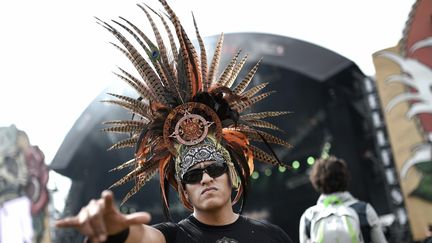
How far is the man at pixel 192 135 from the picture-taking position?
2654 mm

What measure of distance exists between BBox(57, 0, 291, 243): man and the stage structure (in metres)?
11.0

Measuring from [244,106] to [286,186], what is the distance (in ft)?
46.7

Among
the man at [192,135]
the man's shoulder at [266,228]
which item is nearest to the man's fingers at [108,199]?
the man at [192,135]

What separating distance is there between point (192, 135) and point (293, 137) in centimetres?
1364

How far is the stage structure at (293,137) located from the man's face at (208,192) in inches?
443

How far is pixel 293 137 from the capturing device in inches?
641

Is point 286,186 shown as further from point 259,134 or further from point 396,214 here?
point 259,134

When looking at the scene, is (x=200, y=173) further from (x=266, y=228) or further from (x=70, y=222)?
(x=70, y=222)

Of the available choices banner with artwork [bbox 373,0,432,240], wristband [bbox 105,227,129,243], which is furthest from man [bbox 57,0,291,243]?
banner with artwork [bbox 373,0,432,240]

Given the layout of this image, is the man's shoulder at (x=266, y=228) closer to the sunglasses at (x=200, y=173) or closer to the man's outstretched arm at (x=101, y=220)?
the sunglasses at (x=200, y=173)

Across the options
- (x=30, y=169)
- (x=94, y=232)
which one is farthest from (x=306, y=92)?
(x=94, y=232)

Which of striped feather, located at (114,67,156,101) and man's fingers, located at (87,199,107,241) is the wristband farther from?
striped feather, located at (114,67,156,101)

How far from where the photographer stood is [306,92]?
15836mm

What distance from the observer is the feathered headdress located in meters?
2.83
